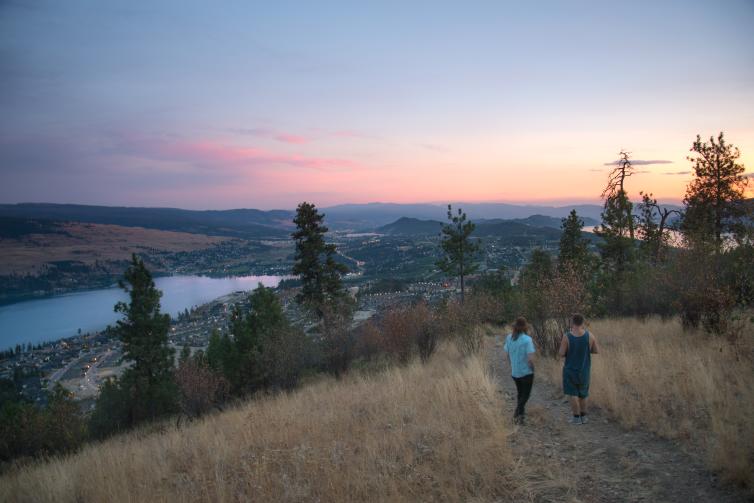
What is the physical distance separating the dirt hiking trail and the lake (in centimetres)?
9519

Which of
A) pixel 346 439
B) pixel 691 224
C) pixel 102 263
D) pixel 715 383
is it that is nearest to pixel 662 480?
pixel 715 383

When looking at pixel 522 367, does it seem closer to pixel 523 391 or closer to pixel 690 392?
pixel 523 391

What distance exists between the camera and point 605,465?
211 inches

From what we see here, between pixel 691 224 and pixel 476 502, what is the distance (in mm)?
18229

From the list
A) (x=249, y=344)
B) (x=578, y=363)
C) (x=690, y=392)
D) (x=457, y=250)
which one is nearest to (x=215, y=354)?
(x=249, y=344)

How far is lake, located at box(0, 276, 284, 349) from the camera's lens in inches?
3807

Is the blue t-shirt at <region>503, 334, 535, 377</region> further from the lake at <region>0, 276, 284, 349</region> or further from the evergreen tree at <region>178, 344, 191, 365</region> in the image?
the lake at <region>0, 276, 284, 349</region>

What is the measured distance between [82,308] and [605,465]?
157038mm

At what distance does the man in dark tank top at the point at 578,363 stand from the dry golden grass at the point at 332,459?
59.1 inches

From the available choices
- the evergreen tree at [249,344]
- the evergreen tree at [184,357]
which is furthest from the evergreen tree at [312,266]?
the evergreen tree at [184,357]

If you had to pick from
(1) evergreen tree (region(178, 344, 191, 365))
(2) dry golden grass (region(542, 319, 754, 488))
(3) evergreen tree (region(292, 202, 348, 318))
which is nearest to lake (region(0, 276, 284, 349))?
(1) evergreen tree (region(178, 344, 191, 365))

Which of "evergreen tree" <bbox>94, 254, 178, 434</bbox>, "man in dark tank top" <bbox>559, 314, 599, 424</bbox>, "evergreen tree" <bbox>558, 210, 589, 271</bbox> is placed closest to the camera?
"man in dark tank top" <bbox>559, 314, 599, 424</bbox>

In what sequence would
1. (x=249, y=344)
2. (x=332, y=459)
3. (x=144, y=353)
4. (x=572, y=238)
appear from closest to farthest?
(x=332, y=459), (x=144, y=353), (x=249, y=344), (x=572, y=238)

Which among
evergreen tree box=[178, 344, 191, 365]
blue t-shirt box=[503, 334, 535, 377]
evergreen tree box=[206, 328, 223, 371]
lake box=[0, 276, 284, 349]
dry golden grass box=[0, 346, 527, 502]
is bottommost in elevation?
lake box=[0, 276, 284, 349]
